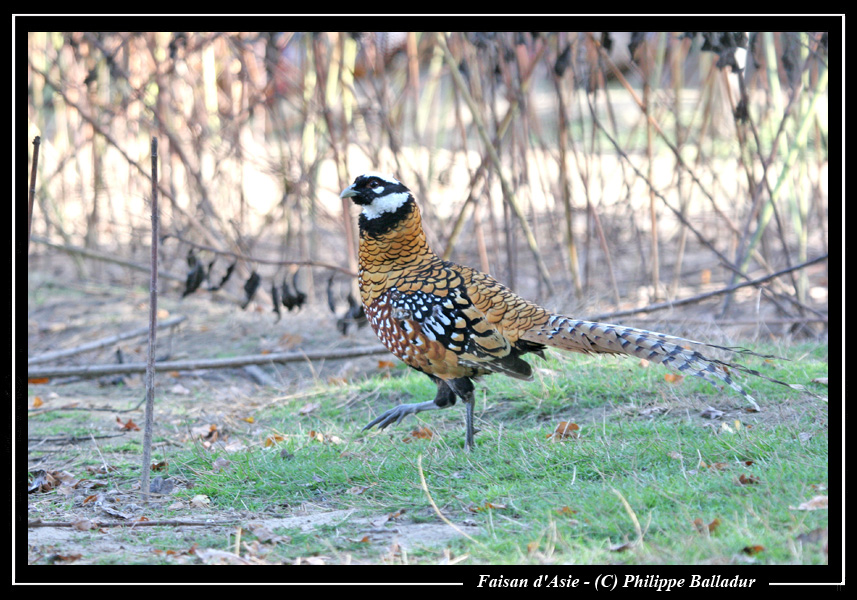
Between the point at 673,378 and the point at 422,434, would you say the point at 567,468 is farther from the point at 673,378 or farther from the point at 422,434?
the point at 673,378

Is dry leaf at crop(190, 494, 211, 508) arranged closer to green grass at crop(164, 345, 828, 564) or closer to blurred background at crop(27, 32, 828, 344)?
green grass at crop(164, 345, 828, 564)

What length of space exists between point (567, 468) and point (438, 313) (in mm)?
1018

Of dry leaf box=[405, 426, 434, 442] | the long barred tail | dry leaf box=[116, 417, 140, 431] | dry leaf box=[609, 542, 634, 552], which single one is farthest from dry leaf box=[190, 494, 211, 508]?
dry leaf box=[609, 542, 634, 552]

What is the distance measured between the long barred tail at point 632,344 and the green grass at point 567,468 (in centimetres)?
43

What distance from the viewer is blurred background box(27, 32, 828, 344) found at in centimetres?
623

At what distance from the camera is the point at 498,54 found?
20.1ft

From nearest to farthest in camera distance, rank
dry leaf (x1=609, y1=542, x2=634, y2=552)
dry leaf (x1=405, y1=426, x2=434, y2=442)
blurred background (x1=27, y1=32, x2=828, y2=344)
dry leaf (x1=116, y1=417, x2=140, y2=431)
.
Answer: dry leaf (x1=609, y1=542, x2=634, y2=552) < dry leaf (x1=405, y1=426, x2=434, y2=442) < dry leaf (x1=116, y1=417, x2=140, y2=431) < blurred background (x1=27, y1=32, x2=828, y2=344)

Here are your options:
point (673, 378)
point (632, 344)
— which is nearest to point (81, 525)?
point (632, 344)

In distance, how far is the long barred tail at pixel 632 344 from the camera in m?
3.52

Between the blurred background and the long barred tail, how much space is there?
1.89m

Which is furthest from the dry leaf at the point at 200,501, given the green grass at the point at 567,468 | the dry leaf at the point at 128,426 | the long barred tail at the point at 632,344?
the long barred tail at the point at 632,344

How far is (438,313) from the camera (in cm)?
Answer: 417
